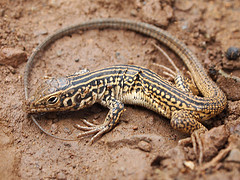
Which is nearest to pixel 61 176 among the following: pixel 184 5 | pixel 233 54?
pixel 233 54

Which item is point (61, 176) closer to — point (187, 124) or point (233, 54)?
point (187, 124)

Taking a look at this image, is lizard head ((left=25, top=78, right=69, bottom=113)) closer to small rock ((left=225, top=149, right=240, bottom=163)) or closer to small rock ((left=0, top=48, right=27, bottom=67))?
small rock ((left=0, top=48, right=27, bottom=67))

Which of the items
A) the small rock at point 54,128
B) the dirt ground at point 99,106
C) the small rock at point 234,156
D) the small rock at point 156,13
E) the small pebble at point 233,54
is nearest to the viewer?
the small rock at point 234,156

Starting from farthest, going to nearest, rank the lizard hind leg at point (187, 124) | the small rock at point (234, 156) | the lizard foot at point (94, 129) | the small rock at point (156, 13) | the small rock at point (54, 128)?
the small rock at point (156, 13) → the small rock at point (54, 128) → the lizard foot at point (94, 129) → the lizard hind leg at point (187, 124) → the small rock at point (234, 156)

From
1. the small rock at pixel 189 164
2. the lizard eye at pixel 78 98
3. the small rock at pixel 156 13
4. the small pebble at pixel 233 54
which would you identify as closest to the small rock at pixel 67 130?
the lizard eye at pixel 78 98

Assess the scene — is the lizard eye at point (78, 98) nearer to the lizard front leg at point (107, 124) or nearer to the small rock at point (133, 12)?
the lizard front leg at point (107, 124)

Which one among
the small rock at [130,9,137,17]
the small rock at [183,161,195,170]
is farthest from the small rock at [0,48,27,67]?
the small rock at [183,161,195,170]

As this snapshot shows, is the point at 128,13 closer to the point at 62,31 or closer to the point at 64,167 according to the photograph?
the point at 62,31
